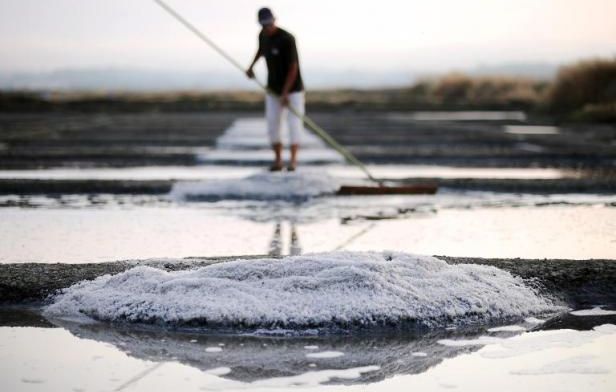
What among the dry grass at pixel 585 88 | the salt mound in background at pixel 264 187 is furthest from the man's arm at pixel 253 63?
the dry grass at pixel 585 88

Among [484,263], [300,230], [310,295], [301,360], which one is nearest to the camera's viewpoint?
[301,360]

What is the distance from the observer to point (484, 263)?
6043 mm

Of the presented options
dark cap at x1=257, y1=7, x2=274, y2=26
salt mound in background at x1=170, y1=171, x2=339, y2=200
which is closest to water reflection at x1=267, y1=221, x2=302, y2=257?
salt mound in background at x1=170, y1=171, x2=339, y2=200

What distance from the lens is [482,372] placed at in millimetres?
4133

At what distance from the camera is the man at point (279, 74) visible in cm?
Answer: 1041

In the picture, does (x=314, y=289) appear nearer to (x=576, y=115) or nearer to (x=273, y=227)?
(x=273, y=227)

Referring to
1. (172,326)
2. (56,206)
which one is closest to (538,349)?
(172,326)

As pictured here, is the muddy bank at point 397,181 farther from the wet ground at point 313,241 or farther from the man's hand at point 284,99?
the man's hand at point 284,99

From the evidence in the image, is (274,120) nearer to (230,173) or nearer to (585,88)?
(230,173)

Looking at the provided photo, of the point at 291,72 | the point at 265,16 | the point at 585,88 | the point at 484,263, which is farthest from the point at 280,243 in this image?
the point at 585,88

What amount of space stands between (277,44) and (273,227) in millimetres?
2949

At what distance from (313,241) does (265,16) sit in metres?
3.71

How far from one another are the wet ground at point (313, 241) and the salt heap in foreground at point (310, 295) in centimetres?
12

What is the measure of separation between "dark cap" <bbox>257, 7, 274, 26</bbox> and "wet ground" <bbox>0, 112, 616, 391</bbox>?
68.1 inches
